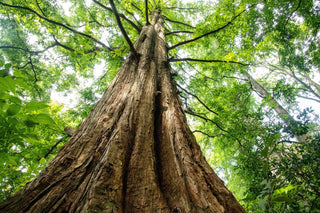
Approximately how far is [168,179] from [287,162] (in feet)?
7.76

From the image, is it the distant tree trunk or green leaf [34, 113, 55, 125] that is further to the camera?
green leaf [34, 113, 55, 125]

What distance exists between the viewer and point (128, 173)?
39.2 inches

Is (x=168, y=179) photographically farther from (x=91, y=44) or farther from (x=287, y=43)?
(x=287, y=43)

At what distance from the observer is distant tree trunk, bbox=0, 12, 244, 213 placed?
793mm

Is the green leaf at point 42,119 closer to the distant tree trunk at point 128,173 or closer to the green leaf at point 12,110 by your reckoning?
the green leaf at point 12,110

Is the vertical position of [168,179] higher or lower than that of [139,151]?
lower

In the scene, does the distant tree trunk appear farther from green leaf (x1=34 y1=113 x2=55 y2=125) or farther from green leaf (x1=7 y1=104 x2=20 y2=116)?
green leaf (x1=7 y1=104 x2=20 y2=116)

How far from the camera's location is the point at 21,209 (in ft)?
2.48

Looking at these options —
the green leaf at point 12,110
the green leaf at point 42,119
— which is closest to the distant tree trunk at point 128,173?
the green leaf at point 42,119

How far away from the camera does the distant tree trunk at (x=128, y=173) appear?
793 mm

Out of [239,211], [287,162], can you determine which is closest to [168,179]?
[239,211]

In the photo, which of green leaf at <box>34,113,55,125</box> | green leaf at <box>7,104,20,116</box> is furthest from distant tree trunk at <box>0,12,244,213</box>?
green leaf at <box>7,104,20,116</box>

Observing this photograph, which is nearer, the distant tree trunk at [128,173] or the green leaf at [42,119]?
the distant tree trunk at [128,173]

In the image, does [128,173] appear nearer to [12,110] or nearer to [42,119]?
[42,119]
